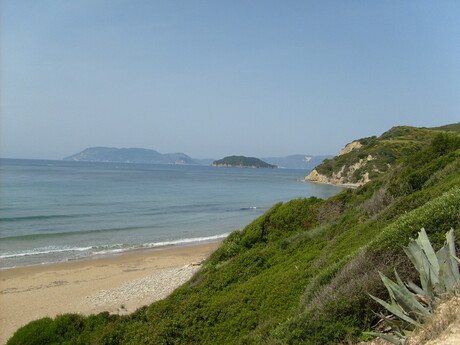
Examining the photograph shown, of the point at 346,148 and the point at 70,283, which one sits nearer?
the point at 70,283

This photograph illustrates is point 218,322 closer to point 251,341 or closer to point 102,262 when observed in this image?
point 251,341

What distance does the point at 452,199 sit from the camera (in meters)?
5.97

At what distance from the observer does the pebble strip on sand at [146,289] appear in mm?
14367

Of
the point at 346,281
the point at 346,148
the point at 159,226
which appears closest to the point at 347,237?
the point at 346,281

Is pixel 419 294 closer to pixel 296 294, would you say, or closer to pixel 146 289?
pixel 296 294

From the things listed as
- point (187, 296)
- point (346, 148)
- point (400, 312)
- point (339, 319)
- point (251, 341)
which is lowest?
point (187, 296)

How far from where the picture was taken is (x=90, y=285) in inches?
642

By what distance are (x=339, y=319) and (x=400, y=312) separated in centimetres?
106

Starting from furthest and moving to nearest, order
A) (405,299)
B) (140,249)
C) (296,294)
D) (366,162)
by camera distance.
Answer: (366,162)
(140,249)
(296,294)
(405,299)

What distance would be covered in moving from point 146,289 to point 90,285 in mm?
3112

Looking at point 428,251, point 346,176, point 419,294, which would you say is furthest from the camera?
point 346,176

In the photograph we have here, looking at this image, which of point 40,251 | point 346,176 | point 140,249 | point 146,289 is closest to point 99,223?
point 40,251

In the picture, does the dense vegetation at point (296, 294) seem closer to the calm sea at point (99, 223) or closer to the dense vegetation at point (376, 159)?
the calm sea at point (99, 223)

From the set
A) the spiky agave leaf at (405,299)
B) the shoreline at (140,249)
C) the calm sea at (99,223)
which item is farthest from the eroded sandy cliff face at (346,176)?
the spiky agave leaf at (405,299)
